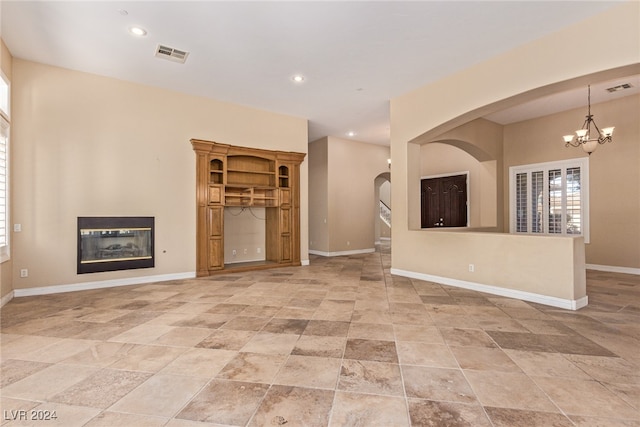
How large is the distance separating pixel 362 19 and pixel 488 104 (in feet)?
8.02

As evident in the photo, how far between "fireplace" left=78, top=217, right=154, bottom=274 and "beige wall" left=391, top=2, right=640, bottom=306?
4.97 metres

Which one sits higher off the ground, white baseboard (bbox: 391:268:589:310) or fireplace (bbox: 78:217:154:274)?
fireplace (bbox: 78:217:154:274)

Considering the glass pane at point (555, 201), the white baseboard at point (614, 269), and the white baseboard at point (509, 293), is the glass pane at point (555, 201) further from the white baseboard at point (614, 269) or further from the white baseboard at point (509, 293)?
the white baseboard at point (509, 293)

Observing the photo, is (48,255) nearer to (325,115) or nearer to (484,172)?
(325,115)

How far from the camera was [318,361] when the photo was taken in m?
2.62

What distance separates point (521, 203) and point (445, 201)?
6.25 feet

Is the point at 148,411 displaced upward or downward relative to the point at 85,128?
downward

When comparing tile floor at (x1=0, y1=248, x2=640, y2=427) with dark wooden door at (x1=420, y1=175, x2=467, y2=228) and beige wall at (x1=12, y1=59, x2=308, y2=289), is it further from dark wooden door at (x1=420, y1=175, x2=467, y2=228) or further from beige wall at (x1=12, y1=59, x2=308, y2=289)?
dark wooden door at (x1=420, y1=175, x2=467, y2=228)

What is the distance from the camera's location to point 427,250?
19.2ft

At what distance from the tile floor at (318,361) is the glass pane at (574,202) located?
3213 millimetres

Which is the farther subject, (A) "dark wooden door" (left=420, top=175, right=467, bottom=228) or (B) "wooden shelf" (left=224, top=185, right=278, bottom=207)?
(A) "dark wooden door" (left=420, top=175, right=467, bottom=228)

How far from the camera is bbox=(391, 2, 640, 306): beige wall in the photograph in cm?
357

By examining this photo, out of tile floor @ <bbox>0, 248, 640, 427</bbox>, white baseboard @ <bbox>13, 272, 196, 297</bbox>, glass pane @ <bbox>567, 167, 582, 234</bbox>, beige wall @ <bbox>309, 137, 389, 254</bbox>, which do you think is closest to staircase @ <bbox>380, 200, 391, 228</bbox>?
beige wall @ <bbox>309, 137, 389, 254</bbox>

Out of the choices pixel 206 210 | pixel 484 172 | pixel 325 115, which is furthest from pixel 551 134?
pixel 206 210
